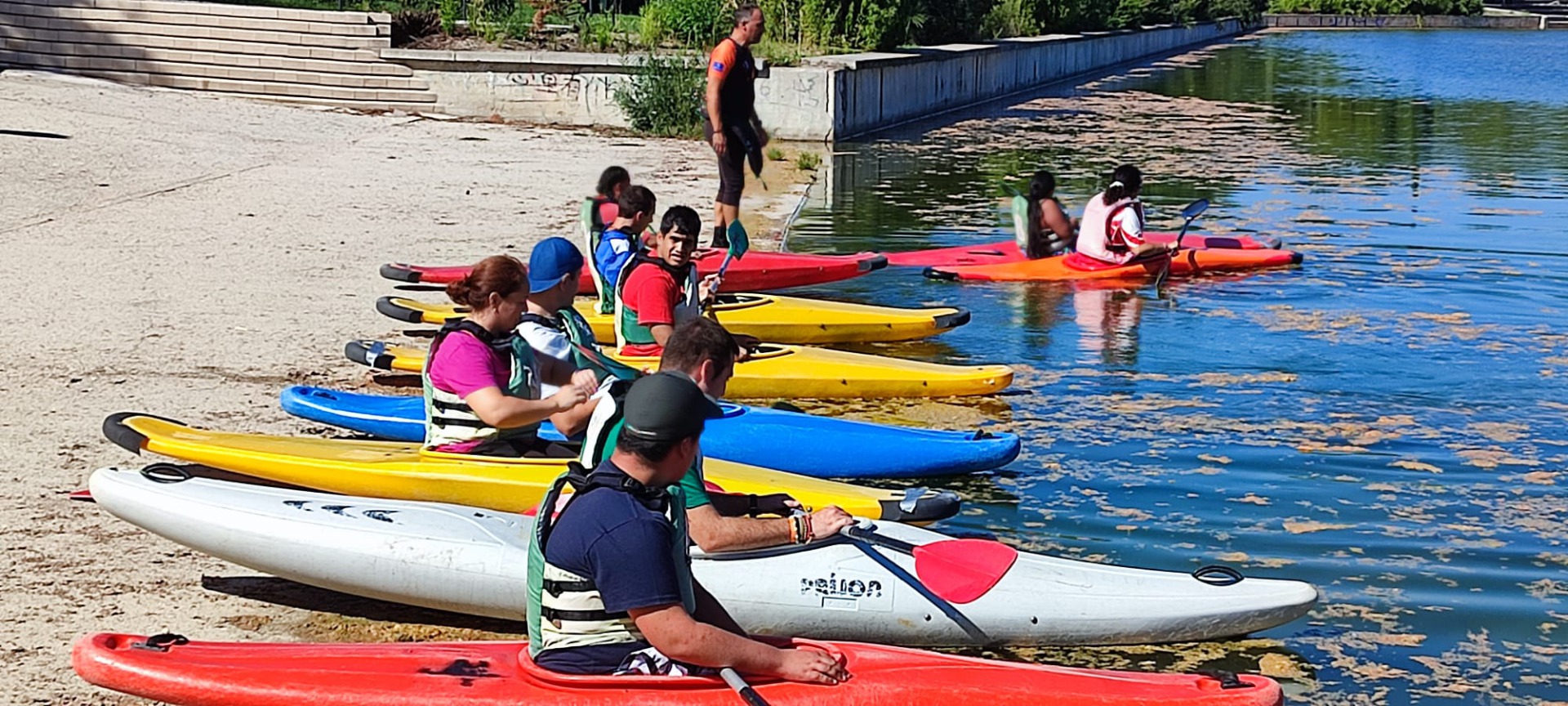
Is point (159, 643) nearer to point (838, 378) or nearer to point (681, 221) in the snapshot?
point (681, 221)

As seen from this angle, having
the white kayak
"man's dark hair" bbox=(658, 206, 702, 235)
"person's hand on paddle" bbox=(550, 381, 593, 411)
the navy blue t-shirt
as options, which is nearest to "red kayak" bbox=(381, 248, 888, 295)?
"man's dark hair" bbox=(658, 206, 702, 235)

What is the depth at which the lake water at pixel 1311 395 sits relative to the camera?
6223mm

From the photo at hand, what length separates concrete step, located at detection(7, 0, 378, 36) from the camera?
2273 cm

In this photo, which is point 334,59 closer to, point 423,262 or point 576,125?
point 576,125

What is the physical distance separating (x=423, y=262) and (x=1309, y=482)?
6995mm

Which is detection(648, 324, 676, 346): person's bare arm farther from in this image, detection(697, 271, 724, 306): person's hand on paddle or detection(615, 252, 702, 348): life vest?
detection(697, 271, 724, 306): person's hand on paddle

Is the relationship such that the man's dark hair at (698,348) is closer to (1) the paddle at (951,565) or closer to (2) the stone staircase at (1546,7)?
(1) the paddle at (951,565)

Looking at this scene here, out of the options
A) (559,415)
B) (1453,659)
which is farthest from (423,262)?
(1453,659)

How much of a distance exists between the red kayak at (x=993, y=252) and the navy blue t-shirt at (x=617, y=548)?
9.60 m

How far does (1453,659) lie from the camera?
5.86 m

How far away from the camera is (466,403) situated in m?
6.16

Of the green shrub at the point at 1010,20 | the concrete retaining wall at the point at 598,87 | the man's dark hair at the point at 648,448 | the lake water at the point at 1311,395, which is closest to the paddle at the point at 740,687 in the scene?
the man's dark hair at the point at 648,448

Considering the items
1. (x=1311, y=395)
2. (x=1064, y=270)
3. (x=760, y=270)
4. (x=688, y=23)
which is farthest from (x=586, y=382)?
(x=688, y=23)

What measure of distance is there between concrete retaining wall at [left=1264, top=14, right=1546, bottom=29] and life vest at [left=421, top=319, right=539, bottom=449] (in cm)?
7604
